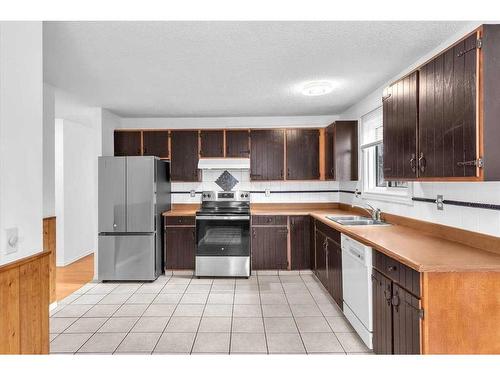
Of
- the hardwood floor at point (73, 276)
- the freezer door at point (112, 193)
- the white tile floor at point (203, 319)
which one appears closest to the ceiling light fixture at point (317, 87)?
the white tile floor at point (203, 319)

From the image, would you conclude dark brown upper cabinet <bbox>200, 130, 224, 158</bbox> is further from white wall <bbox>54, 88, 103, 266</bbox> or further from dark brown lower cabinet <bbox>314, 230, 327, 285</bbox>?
dark brown lower cabinet <bbox>314, 230, 327, 285</bbox>

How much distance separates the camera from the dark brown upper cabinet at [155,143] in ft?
15.8

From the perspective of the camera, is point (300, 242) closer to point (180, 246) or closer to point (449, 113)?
point (180, 246)

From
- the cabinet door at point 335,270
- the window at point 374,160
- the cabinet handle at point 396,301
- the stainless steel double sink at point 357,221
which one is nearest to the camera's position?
the cabinet handle at point 396,301

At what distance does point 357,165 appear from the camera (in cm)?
428

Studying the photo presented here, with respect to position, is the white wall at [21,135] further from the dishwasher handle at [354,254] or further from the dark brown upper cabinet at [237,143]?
the dark brown upper cabinet at [237,143]

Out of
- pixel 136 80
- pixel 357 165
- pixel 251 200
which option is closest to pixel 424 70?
pixel 357 165

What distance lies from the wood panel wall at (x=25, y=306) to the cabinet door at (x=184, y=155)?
2940mm

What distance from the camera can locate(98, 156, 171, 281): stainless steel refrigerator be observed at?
4324mm

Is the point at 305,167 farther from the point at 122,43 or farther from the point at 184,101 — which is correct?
the point at 122,43

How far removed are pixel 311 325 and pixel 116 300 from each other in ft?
7.25

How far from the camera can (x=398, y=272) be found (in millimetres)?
1976

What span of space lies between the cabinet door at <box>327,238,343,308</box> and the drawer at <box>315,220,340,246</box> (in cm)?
4

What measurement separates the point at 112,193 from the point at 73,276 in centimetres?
146
